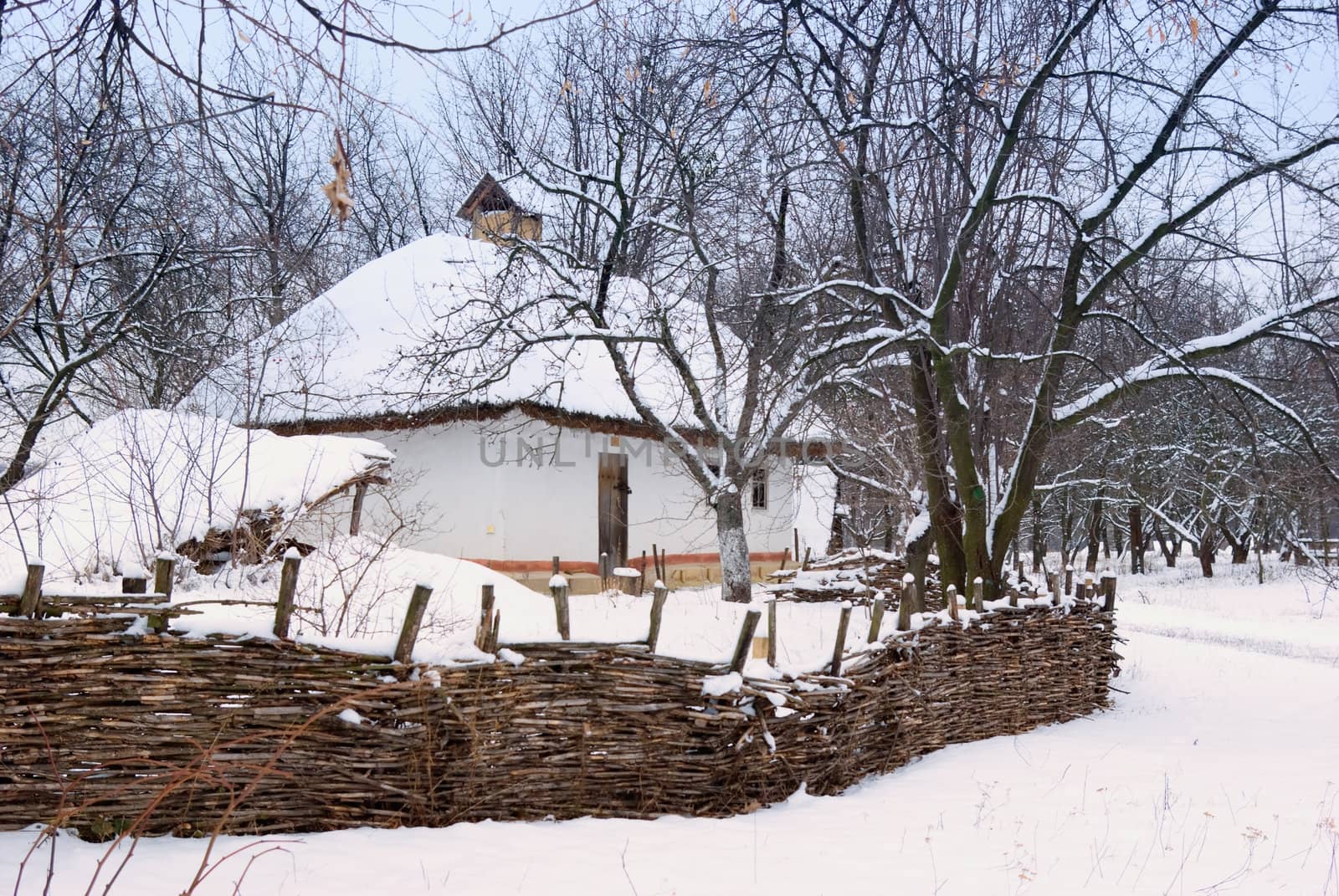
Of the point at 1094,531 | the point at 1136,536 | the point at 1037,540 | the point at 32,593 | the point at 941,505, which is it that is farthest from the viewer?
the point at 1136,536

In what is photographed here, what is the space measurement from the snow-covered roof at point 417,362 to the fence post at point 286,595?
312 inches

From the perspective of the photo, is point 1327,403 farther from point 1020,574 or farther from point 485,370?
point 485,370

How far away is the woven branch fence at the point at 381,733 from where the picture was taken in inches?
156

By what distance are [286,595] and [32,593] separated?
0.90m

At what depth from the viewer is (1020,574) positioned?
9.86m

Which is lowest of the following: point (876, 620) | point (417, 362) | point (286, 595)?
point (876, 620)

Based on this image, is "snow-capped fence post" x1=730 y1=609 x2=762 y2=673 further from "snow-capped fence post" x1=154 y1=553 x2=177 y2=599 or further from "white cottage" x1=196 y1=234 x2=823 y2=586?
"white cottage" x1=196 y1=234 x2=823 y2=586

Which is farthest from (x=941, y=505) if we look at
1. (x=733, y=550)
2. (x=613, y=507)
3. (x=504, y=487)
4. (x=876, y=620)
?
(x=613, y=507)

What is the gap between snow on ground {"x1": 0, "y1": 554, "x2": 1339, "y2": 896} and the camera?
3848mm

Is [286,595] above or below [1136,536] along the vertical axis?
above

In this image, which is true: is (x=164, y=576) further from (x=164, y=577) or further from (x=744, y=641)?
(x=744, y=641)

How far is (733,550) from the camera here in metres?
12.6

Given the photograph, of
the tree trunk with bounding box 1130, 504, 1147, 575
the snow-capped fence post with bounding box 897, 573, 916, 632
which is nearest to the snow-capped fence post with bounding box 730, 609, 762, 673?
the snow-capped fence post with bounding box 897, 573, 916, 632

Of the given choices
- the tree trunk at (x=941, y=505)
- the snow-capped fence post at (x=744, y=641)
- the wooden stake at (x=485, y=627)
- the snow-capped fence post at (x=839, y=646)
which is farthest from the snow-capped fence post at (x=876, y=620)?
the tree trunk at (x=941, y=505)
